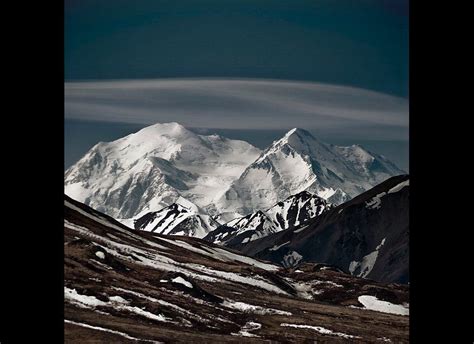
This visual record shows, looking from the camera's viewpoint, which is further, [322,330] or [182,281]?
[182,281]

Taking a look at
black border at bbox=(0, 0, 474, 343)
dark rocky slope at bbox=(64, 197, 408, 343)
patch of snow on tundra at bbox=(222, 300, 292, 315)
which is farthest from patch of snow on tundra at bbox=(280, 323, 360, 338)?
black border at bbox=(0, 0, 474, 343)

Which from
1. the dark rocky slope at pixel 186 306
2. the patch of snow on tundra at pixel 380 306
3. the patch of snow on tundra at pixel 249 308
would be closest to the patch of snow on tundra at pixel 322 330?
the dark rocky slope at pixel 186 306

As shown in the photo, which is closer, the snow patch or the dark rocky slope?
the dark rocky slope

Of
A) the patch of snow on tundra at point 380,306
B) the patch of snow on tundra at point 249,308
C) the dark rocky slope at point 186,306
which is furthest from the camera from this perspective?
the patch of snow on tundra at point 380,306

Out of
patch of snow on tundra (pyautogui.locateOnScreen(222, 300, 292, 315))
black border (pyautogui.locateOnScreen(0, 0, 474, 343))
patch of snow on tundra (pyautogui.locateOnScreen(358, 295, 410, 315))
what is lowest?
black border (pyautogui.locateOnScreen(0, 0, 474, 343))

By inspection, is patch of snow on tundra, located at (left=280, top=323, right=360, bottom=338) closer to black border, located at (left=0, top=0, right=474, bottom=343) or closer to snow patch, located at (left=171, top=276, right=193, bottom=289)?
snow patch, located at (left=171, top=276, right=193, bottom=289)

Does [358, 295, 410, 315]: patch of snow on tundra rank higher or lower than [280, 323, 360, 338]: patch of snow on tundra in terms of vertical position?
higher

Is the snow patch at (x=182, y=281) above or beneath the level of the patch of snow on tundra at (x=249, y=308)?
above
